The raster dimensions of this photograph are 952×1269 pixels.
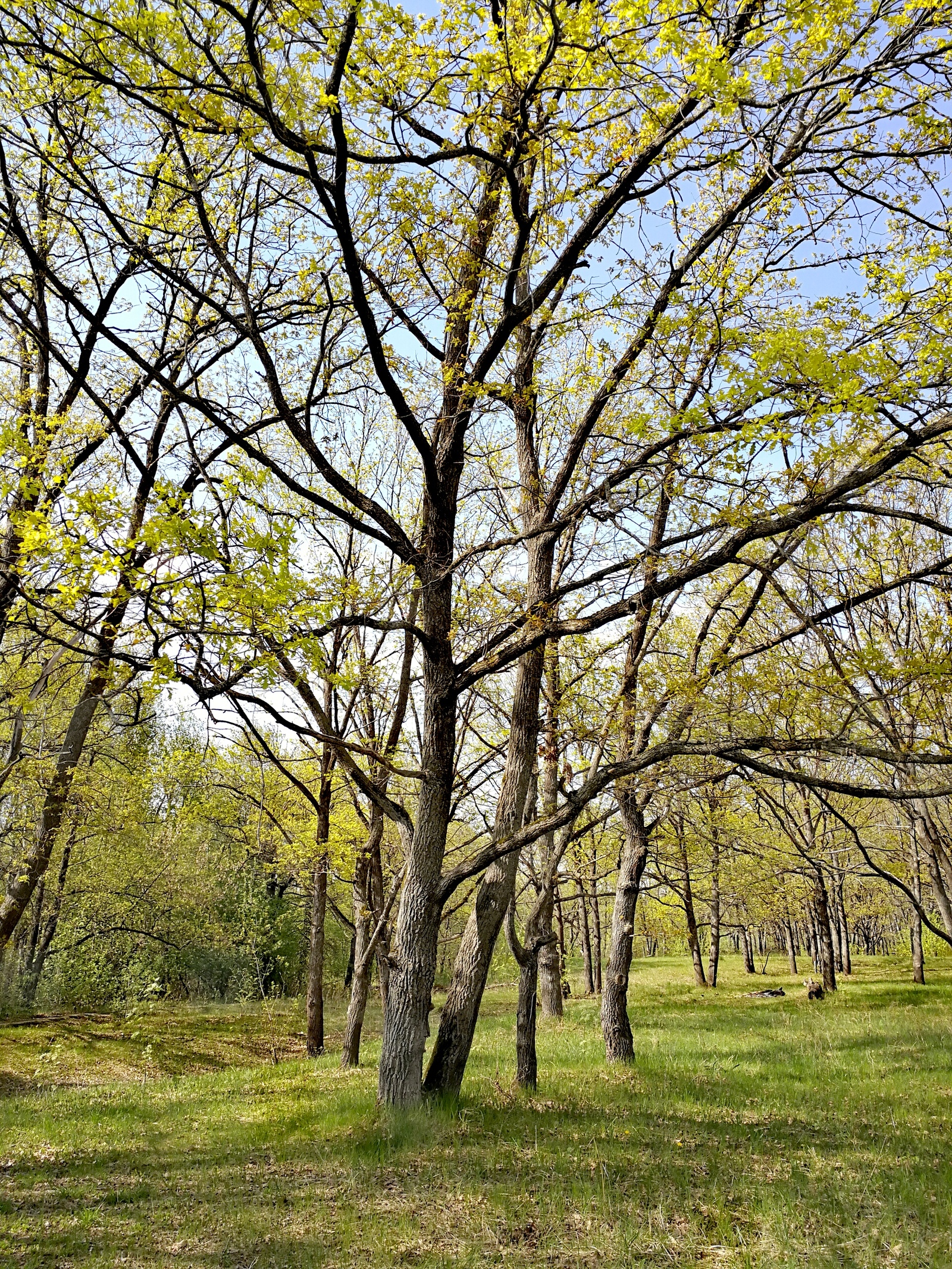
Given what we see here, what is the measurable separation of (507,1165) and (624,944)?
5.13 m

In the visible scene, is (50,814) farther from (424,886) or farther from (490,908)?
(490,908)

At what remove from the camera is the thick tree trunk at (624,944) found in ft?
32.0

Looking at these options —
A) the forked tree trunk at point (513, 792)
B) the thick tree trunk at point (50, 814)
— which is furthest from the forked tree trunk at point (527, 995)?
the thick tree trunk at point (50, 814)

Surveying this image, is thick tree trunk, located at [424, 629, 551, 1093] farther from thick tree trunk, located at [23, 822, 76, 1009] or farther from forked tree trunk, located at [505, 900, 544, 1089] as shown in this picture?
thick tree trunk, located at [23, 822, 76, 1009]

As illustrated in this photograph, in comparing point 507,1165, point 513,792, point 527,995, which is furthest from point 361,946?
point 507,1165

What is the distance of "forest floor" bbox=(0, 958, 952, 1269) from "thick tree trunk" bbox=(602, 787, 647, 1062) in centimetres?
41

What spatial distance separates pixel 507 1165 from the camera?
5.26 meters

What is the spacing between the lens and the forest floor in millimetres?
4051

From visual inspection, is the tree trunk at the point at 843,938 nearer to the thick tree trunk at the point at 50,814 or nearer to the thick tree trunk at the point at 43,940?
the thick tree trunk at the point at 43,940

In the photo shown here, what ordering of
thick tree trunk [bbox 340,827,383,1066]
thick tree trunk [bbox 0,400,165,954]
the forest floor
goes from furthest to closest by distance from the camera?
thick tree trunk [bbox 340,827,383,1066], thick tree trunk [bbox 0,400,165,954], the forest floor

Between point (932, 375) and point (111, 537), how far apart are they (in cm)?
614

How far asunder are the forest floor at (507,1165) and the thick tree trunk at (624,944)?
0.41m

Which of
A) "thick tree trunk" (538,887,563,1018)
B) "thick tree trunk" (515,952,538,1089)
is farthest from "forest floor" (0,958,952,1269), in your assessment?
"thick tree trunk" (538,887,563,1018)

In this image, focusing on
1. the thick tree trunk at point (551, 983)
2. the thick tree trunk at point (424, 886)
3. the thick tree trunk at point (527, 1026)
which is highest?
the thick tree trunk at point (424, 886)
